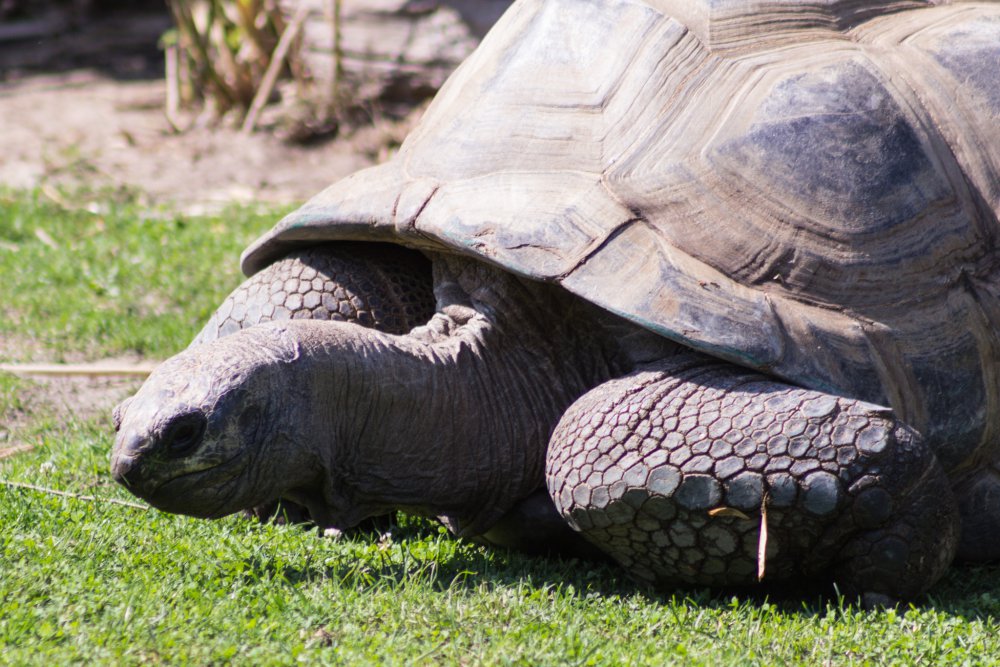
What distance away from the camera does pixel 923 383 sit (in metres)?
3.47

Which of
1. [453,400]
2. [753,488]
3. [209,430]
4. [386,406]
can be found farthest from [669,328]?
[209,430]

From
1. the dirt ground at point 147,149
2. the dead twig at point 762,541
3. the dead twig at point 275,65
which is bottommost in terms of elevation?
the dirt ground at point 147,149

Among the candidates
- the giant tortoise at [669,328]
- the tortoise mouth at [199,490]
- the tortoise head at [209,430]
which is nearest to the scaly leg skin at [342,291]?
the giant tortoise at [669,328]

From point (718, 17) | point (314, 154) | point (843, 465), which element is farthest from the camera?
point (314, 154)

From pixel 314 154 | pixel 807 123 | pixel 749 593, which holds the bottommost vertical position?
pixel 314 154

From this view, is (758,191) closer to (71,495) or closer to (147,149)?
(71,495)

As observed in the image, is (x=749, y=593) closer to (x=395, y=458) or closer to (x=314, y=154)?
(x=395, y=458)

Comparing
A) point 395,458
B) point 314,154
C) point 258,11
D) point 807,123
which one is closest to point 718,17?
point 807,123

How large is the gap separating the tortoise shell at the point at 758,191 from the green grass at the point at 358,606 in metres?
0.61

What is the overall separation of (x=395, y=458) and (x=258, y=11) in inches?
270

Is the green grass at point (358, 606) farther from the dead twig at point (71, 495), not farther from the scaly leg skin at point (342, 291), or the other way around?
the scaly leg skin at point (342, 291)

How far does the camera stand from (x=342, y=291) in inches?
160

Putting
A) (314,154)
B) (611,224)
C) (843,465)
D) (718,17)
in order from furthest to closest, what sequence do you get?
1. (314,154)
2. (718,17)
3. (611,224)
4. (843,465)

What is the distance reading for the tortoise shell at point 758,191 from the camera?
337 centimetres
